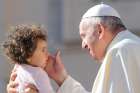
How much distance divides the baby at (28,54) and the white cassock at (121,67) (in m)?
0.52

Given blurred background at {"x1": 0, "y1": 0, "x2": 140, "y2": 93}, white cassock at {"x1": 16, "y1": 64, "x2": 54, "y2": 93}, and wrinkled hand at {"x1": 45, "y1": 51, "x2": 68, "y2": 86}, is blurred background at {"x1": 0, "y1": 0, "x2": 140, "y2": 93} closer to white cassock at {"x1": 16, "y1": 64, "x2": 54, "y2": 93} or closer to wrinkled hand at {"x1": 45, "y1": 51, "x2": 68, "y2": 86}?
wrinkled hand at {"x1": 45, "y1": 51, "x2": 68, "y2": 86}

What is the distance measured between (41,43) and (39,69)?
19 cm

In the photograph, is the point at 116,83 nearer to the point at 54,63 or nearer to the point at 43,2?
the point at 54,63

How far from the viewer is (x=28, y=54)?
4852 millimetres

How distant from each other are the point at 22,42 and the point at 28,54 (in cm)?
9

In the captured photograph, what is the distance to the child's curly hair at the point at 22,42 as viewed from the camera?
15.9ft

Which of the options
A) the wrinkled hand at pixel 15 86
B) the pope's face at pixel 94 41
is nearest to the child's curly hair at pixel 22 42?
the wrinkled hand at pixel 15 86

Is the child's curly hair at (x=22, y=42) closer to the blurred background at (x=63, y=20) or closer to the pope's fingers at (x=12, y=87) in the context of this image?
the pope's fingers at (x=12, y=87)

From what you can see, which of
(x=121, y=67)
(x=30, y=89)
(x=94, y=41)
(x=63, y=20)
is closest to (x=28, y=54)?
(x=30, y=89)

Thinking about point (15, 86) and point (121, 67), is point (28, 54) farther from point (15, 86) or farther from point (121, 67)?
point (121, 67)

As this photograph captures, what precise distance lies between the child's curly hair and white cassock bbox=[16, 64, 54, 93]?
6cm

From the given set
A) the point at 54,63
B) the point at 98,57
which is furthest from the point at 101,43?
the point at 54,63

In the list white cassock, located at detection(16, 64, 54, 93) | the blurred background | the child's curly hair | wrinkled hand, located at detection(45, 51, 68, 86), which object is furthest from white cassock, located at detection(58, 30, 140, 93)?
Result: the blurred background

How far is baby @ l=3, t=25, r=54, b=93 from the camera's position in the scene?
4.85 m
